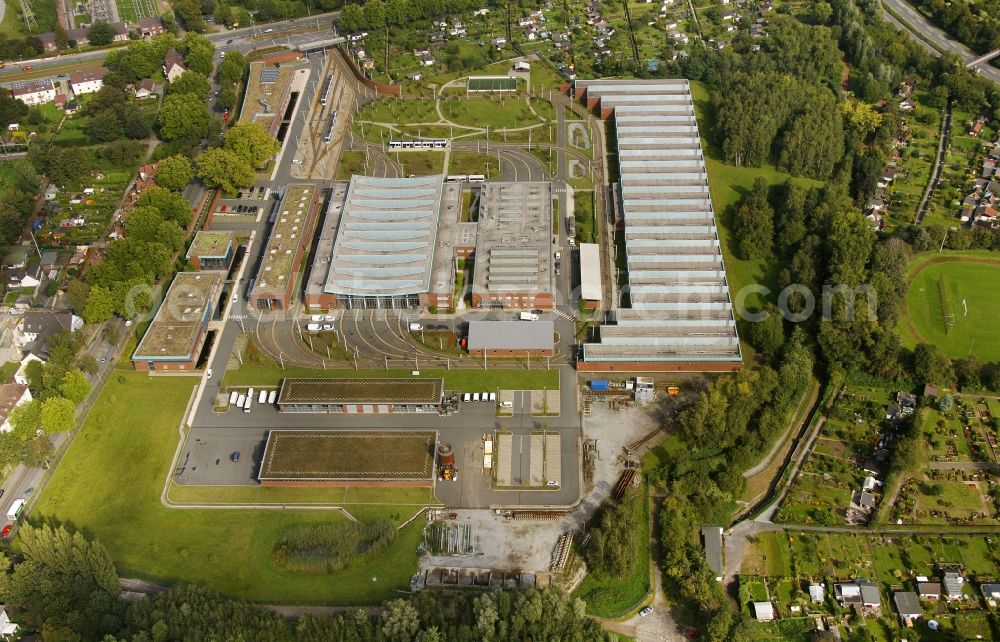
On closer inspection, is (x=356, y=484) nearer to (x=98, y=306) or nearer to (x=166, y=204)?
(x=98, y=306)

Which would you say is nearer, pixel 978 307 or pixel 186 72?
pixel 978 307

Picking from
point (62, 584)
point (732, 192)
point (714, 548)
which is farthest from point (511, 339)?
point (62, 584)

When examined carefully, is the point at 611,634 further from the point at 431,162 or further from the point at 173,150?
the point at 173,150

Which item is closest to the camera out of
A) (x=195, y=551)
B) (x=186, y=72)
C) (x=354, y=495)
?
(x=195, y=551)

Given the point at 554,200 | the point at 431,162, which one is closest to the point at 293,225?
the point at 431,162

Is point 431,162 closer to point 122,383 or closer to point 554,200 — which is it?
point 554,200

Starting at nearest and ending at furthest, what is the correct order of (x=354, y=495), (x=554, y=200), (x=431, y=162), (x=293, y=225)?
(x=354, y=495)
(x=293, y=225)
(x=554, y=200)
(x=431, y=162)

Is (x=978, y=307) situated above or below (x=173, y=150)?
below
